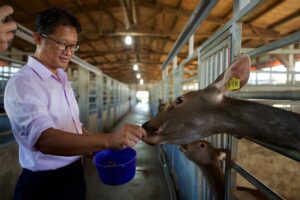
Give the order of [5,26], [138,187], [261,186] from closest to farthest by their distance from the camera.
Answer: [5,26], [261,186], [138,187]

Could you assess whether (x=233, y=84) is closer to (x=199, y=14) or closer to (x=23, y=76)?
(x=23, y=76)

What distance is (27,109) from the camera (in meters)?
0.93

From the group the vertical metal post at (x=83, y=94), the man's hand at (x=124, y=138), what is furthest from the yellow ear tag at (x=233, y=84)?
the vertical metal post at (x=83, y=94)

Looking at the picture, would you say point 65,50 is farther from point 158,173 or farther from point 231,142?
point 158,173

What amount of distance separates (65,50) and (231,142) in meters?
1.07

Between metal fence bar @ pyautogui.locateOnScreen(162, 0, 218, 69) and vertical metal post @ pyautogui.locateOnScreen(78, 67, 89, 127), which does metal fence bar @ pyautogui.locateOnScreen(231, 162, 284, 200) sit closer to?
metal fence bar @ pyautogui.locateOnScreen(162, 0, 218, 69)

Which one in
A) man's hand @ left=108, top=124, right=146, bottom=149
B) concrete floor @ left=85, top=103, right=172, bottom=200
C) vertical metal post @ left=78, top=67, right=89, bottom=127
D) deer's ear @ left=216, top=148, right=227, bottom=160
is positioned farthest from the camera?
vertical metal post @ left=78, top=67, right=89, bottom=127

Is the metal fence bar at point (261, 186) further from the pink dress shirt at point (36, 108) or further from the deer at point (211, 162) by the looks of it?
the pink dress shirt at point (36, 108)

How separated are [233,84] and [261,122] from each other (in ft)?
0.75

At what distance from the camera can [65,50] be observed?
1228 mm

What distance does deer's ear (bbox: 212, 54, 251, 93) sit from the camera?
109 centimetres

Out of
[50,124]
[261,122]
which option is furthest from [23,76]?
[261,122]

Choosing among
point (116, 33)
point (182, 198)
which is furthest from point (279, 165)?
point (116, 33)

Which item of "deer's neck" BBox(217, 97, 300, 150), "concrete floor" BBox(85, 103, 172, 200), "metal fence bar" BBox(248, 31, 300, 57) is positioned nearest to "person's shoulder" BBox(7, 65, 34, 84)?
"deer's neck" BBox(217, 97, 300, 150)
